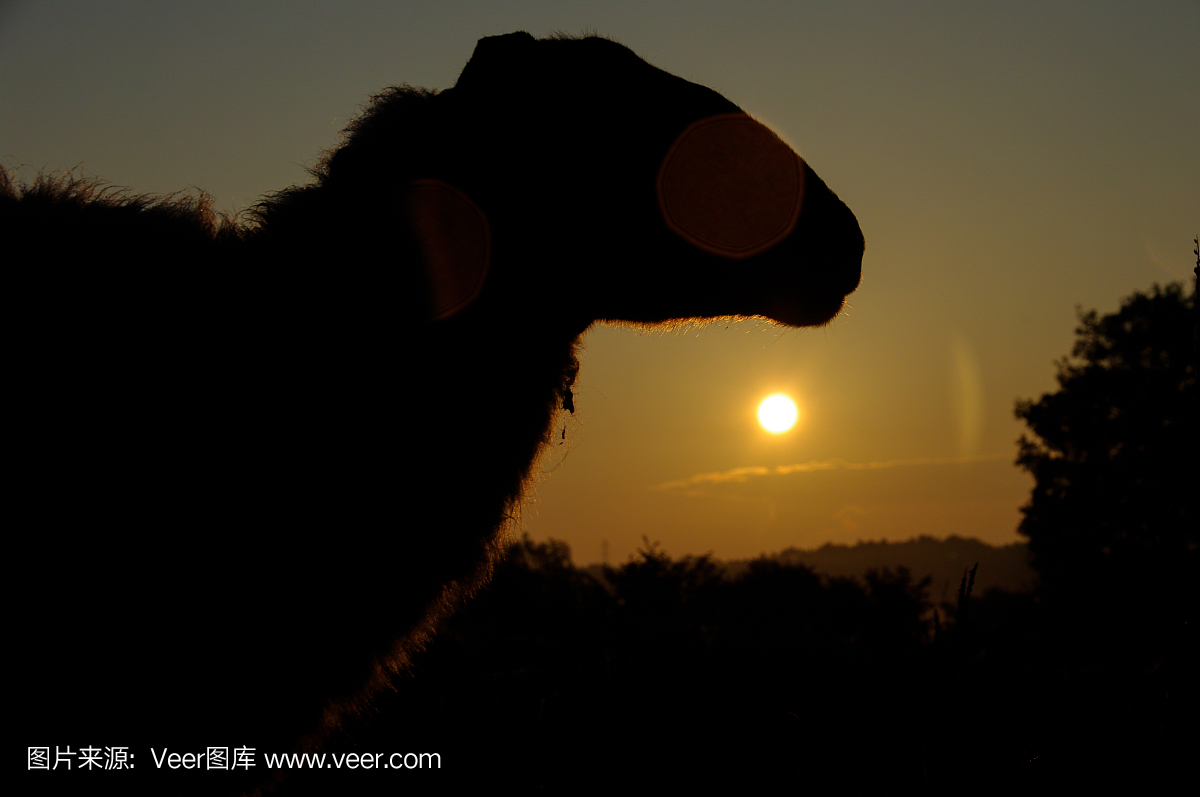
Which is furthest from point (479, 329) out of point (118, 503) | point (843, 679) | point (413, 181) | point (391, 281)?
point (843, 679)

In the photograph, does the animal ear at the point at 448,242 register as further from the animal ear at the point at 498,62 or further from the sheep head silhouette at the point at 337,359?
the animal ear at the point at 498,62

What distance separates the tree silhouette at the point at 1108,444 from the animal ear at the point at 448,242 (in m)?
19.1

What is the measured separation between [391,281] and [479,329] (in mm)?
282

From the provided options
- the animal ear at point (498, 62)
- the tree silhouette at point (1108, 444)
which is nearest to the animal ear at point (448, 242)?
the animal ear at point (498, 62)

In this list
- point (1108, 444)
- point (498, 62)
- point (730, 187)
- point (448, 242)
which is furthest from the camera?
point (1108, 444)

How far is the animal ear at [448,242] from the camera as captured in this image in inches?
88.1

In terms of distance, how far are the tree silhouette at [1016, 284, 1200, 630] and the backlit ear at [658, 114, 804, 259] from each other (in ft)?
60.2

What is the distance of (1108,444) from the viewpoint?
2544 centimetres

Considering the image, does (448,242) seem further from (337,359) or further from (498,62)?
(498,62)

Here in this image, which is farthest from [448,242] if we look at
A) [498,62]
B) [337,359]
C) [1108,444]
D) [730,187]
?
[1108,444]

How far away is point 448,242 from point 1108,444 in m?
28.8

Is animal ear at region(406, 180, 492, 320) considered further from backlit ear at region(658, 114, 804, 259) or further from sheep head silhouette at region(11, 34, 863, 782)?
backlit ear at region(658, 114, 804, 259)

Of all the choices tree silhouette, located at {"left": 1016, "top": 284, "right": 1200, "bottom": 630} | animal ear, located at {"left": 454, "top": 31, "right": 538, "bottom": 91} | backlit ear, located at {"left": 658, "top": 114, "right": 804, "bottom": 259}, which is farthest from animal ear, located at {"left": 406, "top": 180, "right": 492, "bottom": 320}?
tree silhouette, located at {"left": 1016, "top": 284, "right": 1200, "bottom": 630}

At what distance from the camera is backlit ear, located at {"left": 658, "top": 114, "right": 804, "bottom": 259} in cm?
254
